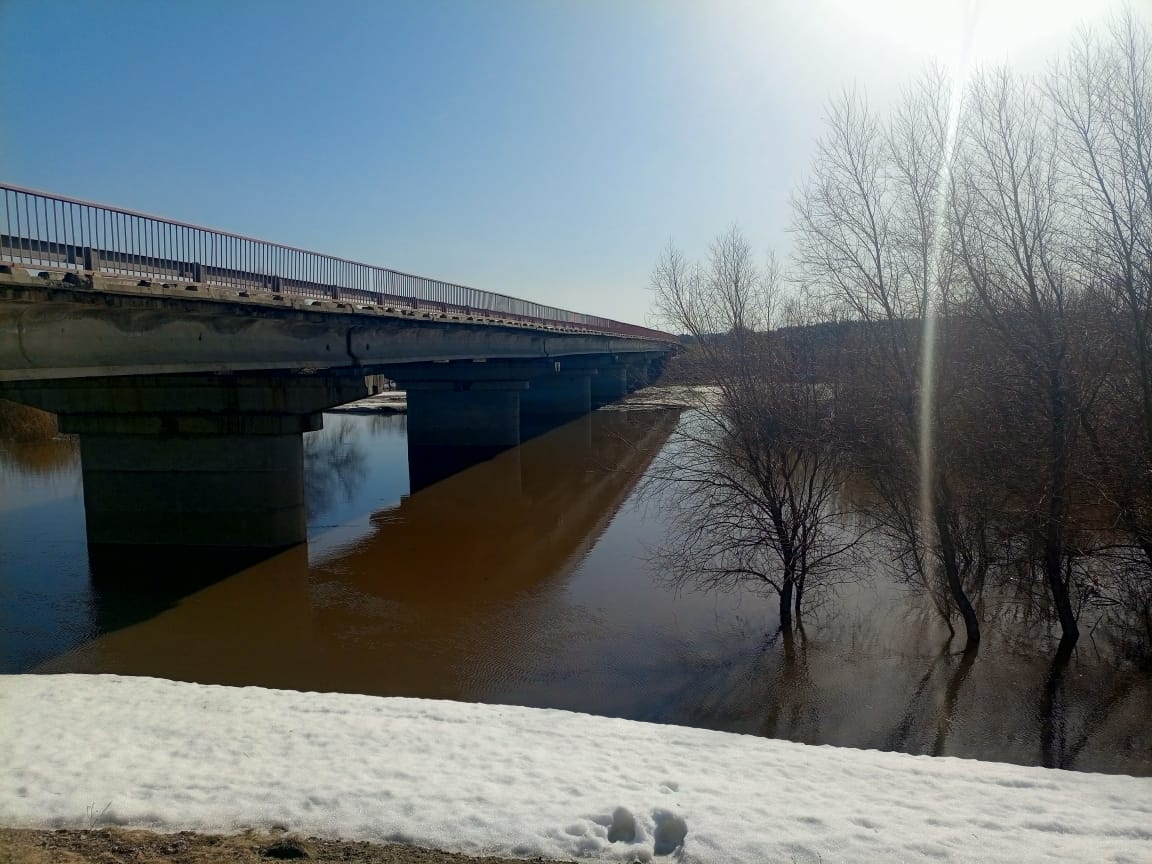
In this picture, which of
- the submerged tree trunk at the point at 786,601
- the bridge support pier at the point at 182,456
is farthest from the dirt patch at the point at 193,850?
the bridge support pier at the point at 182,456

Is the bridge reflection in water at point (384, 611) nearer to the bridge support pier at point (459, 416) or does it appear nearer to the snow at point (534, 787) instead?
the snow at point (534, 787)

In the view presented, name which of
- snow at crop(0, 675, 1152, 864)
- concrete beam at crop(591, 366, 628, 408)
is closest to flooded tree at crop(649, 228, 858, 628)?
snow at crop(0, 675, 1152, 864)

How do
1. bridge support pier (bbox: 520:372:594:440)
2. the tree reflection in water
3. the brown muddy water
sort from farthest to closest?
bridge support pier (bbox: 520:372:594:440)
the tree reflection in water
the brown muddy water

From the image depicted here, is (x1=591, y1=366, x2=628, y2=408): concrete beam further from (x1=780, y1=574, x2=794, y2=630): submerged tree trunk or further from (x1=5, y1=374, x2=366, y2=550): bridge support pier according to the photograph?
(x1=780, y1=574, x2=794, y2=630): submerged tree trunk

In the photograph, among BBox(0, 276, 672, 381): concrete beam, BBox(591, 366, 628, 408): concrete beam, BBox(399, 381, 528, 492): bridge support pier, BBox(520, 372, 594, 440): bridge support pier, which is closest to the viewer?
BBox(0, 276, 672, 381): concrete beam

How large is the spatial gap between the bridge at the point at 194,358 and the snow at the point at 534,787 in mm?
5433

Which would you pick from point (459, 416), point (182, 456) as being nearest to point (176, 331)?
point (182, 456)

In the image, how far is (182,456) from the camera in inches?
736

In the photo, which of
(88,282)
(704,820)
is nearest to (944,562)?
(704,820)

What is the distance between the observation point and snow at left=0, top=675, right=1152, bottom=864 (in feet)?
17.9

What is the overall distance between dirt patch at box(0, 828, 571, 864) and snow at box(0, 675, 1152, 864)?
6.6 inches

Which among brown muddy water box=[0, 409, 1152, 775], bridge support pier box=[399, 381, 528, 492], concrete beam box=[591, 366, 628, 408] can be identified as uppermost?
concrete beam box=[591, 366, 628, 408]

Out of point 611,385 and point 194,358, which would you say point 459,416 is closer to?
point 194,358

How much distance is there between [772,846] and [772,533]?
25.3ft
